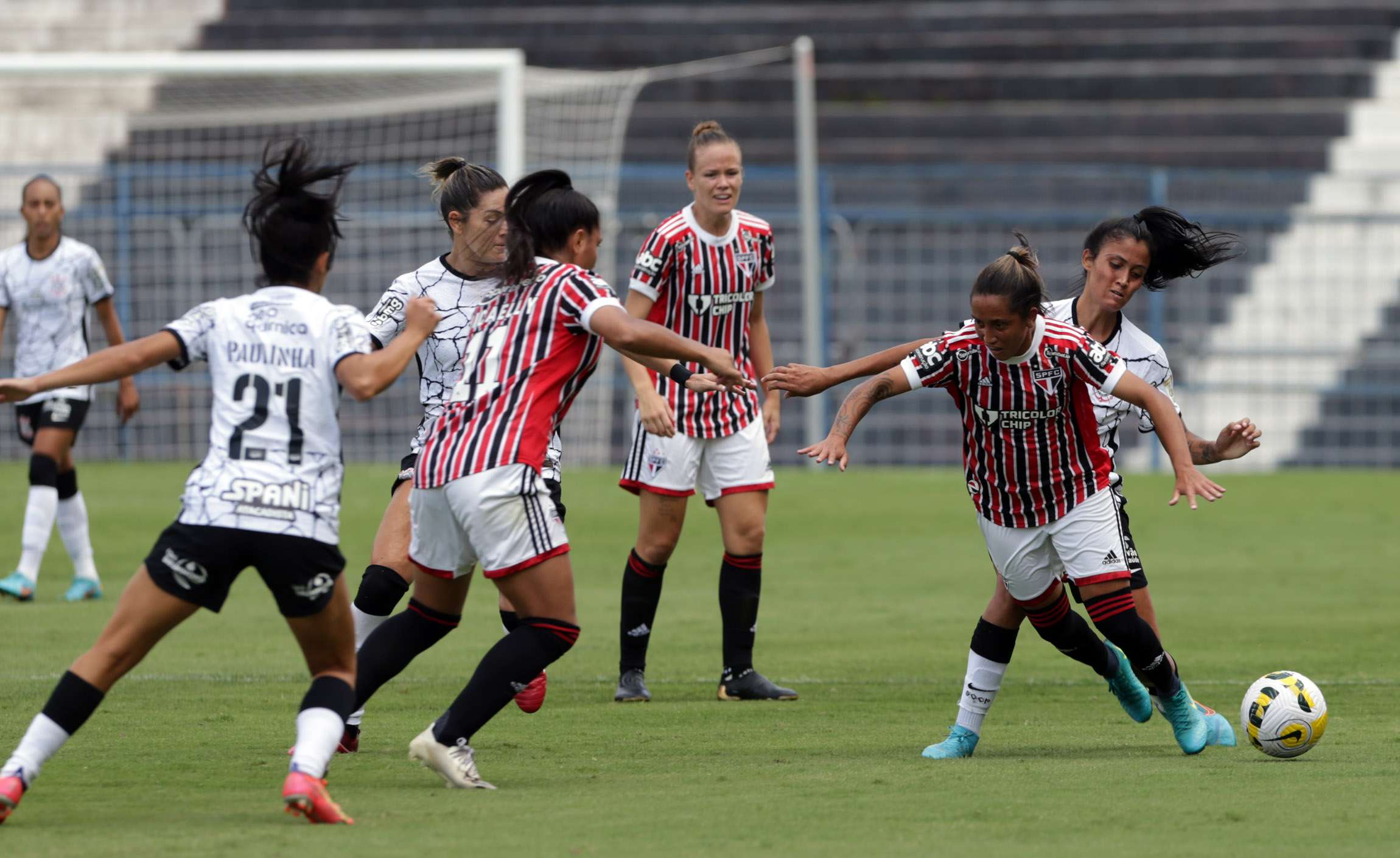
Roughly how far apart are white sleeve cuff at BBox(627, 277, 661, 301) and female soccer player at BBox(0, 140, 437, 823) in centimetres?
271

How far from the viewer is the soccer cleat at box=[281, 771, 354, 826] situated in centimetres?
456

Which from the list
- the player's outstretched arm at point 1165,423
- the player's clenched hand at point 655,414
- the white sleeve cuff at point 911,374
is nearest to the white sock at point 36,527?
the player's clenched hand at point 655,414

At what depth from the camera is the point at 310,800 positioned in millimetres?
4570

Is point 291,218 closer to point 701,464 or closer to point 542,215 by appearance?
point 542,215

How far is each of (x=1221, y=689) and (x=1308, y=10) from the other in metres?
17.9

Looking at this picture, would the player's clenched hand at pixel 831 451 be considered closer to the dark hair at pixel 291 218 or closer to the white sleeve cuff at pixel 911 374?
the white sleeve cuff at pixel 911 374

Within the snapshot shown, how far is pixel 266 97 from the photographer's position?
57.4 ft

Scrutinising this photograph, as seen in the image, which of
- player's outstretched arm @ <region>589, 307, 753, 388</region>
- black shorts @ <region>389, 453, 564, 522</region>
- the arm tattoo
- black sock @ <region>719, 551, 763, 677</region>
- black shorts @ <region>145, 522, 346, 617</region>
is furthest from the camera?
black sock @ <region>719, 551, 763, 677</region>

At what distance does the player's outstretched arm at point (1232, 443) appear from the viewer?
5875 millimetres

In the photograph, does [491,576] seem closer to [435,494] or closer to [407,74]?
[435,494]

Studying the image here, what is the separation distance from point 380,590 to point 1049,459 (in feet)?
7.37

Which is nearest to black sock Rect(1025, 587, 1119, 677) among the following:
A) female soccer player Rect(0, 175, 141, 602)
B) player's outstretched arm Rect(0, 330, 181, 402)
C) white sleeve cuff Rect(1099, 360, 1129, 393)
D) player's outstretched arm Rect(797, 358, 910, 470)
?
white sleeve cuff Rect(1099, 360, 1129, 393)

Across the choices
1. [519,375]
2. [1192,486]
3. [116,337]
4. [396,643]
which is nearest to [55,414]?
[116,337]

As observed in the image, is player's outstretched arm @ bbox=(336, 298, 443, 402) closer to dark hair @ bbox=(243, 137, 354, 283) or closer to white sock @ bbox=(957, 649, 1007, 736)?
dark hair @ bbox=(243, 137, 354, 283)
